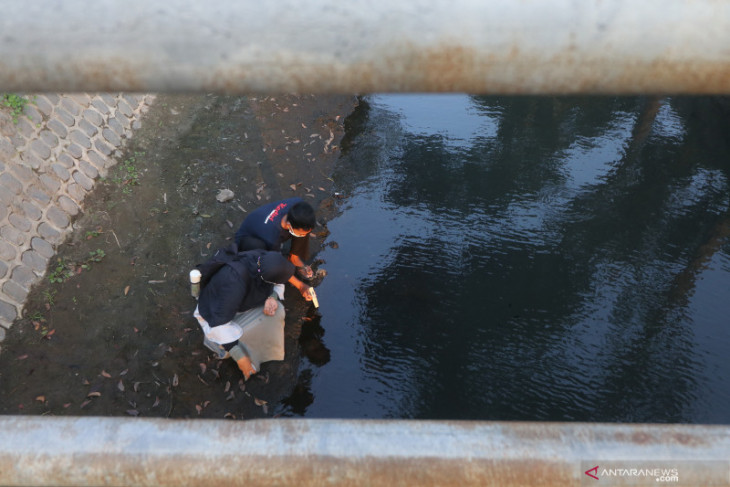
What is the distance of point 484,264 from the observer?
24.4 feet

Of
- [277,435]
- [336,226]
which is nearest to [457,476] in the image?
[277,435]

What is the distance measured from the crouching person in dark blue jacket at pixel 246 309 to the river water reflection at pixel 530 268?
660 mm

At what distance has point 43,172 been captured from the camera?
7203mm

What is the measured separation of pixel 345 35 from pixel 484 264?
20.9 ft

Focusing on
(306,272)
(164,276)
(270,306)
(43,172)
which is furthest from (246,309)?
(43,172)

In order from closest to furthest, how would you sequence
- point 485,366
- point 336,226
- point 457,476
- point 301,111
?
point 457,476 → point 485,366 → point 336,226 → point 301,111

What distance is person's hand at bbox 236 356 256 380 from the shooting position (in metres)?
5.78

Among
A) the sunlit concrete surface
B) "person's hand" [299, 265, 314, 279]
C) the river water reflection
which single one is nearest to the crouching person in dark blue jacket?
the river water reflection

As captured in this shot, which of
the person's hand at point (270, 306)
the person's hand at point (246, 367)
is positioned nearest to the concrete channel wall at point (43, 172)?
the person's hand at point (246, 367)

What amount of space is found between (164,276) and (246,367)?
1977mm

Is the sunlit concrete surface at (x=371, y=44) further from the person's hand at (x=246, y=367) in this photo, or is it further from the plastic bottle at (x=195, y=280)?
the person's hand at (x=246, y=367)

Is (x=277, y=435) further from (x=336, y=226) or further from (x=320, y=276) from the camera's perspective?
(x=336, y=226)

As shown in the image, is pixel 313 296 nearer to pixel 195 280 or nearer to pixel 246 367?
pixel 246 367

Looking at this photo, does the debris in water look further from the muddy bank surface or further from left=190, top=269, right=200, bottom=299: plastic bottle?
left=190, top=269, right=200, bottom=299: plastic bottle
